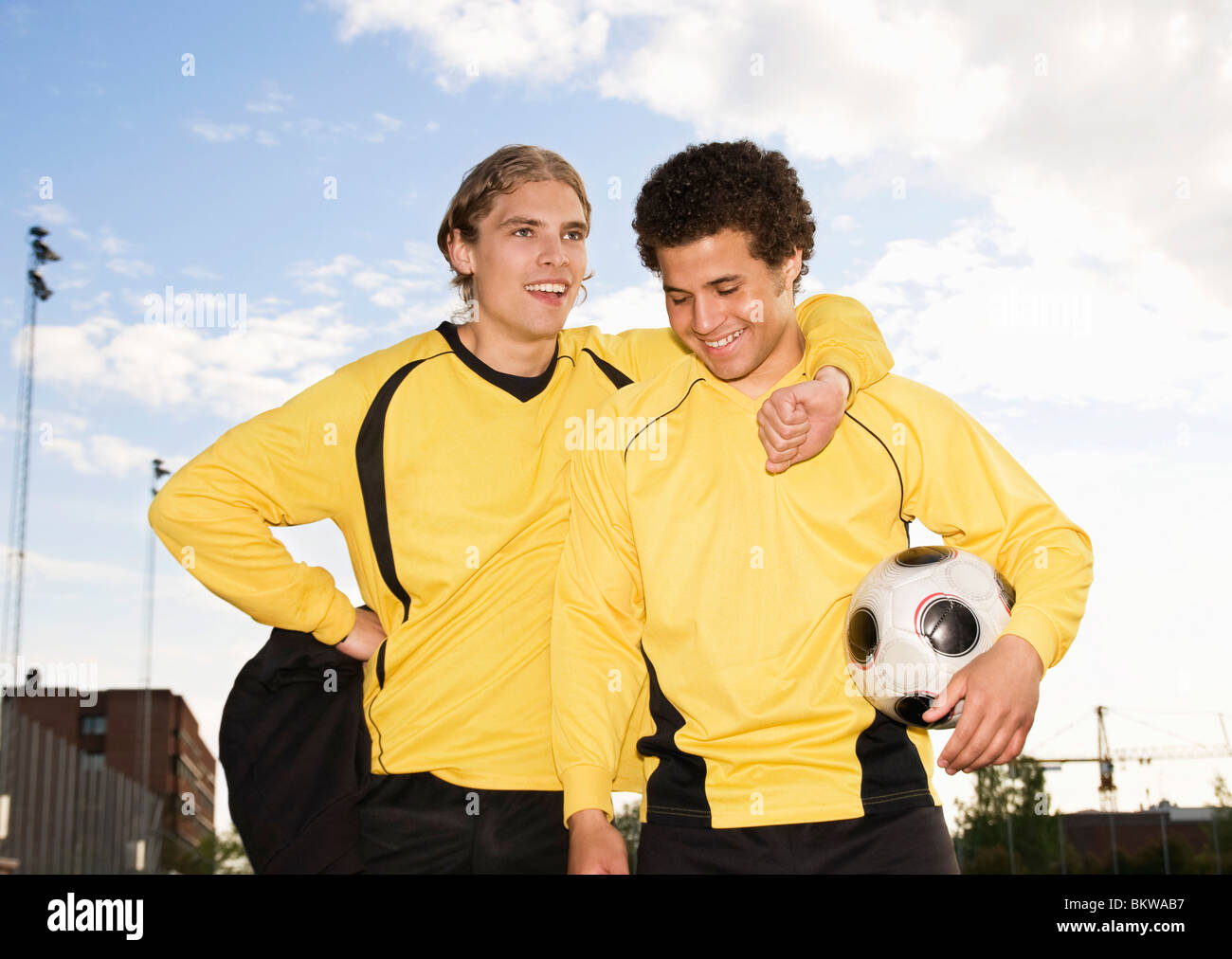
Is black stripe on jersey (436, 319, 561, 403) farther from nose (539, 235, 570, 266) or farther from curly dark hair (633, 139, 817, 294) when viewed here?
curly dark hair (633, 139, 817, 294)

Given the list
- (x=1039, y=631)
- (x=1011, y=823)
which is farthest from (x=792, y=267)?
(x=1011, y=823)

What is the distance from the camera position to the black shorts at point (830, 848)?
3.26 m

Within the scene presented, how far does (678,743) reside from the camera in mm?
3486

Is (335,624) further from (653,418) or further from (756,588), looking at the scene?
(756,588)

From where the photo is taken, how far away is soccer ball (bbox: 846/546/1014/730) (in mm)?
3264

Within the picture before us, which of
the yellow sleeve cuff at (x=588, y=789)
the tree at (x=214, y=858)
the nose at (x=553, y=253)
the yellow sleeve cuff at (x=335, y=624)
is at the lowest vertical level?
the tree at (x=214, y=858)

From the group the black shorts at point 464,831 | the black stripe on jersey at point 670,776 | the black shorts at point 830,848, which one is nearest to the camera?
the black shorts at point 830,848

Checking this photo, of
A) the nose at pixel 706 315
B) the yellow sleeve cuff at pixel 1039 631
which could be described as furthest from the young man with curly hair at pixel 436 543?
the yellow sleeve cuff at pixel 1039 631

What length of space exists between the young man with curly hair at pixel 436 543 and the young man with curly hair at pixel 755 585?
1.16ft

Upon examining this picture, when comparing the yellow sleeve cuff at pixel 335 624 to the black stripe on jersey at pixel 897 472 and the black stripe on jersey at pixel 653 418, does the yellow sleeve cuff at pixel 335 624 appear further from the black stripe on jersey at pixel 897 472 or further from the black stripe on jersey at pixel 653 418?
the black stripe on jersey at pixel 897 472

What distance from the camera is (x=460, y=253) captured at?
522 cm

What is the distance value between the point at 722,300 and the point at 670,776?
1.63 meters

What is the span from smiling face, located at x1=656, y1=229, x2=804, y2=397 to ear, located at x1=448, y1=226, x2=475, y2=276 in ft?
5.40
